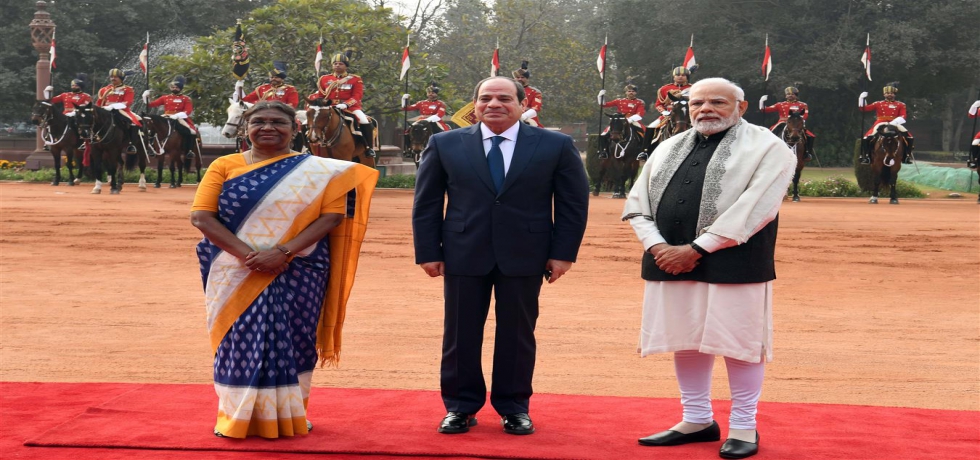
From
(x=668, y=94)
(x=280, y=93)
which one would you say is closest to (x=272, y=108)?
(x=280, y=93)

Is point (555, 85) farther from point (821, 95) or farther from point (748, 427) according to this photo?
point (748, 427)

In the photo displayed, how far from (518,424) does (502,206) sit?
87 centimetres

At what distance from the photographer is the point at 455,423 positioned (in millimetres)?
4688

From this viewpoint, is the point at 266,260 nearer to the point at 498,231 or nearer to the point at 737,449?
the point at 498,231

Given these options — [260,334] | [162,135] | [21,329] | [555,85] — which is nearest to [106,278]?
[21,329]

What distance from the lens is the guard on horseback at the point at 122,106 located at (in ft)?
69.5

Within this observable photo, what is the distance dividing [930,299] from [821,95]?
29911mm

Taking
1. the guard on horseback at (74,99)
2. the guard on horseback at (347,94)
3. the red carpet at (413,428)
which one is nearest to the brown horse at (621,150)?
the guard on horseback at (347,94)

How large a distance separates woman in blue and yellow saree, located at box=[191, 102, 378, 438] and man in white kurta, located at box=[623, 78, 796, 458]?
1241 mm

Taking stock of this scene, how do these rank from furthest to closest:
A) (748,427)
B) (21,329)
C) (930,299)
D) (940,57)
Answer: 1. (940,57)
2. (930,299)
3. (21,329)
4. (748,427)

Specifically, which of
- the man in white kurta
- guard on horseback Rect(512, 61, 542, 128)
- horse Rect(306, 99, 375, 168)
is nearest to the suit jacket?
the man in white kurta

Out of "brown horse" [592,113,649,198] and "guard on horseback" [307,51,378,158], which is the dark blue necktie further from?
"brown horse" [592,113,649,198]

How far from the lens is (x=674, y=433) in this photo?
4.59m

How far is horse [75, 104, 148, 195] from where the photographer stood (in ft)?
66.2
